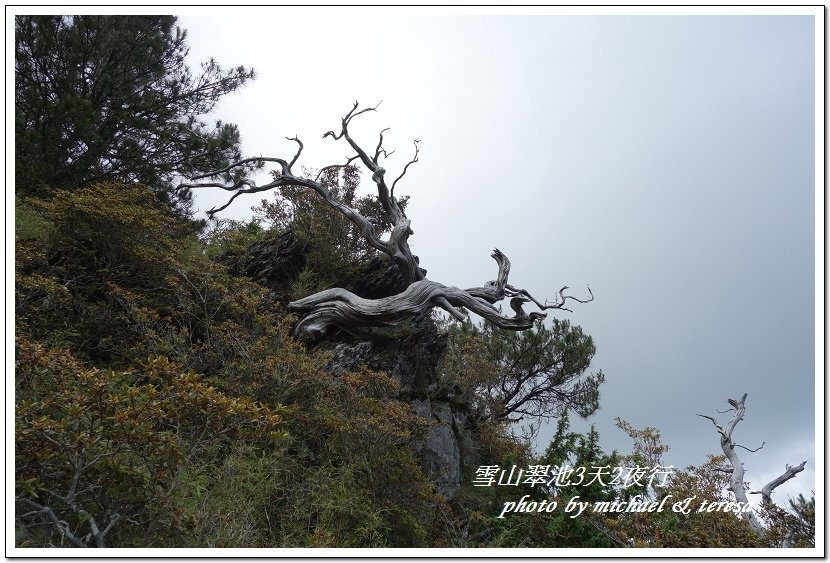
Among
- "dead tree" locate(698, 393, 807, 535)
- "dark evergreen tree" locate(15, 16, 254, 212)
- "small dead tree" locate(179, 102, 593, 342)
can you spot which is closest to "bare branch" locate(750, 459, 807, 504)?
"dead tree" locate(698, 393, 807, 535)

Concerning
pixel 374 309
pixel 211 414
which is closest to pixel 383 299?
pixel 374 309

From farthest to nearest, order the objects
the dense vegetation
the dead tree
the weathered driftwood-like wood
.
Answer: the weathered driftwood-like wood < the dead tree < the dense vegetation

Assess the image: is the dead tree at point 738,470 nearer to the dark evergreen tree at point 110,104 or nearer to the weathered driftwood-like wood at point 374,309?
the weathered driftwood-like wood at point 374,309

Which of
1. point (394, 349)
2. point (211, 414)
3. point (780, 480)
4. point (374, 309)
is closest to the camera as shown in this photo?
point (211, 414)

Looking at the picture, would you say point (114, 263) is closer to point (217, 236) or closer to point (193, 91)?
point (217, 236)

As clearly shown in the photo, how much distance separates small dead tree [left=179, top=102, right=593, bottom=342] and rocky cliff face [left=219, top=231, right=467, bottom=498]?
0.24 meters

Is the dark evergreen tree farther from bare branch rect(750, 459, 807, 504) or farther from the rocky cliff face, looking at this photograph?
bare branch rect(750, 459, 807, 504)

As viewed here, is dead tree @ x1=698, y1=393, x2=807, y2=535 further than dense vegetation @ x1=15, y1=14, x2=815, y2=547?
Yes

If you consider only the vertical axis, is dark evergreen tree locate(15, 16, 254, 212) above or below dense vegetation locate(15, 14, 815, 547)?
above

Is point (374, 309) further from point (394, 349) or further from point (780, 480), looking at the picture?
point (780, 480)

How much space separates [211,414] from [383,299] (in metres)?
4.44

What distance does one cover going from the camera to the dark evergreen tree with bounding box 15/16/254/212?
774 cm

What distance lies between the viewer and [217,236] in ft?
30.6

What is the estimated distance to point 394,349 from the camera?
316 inches
